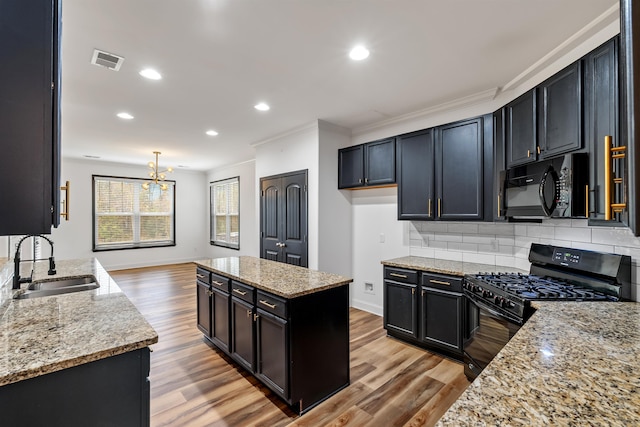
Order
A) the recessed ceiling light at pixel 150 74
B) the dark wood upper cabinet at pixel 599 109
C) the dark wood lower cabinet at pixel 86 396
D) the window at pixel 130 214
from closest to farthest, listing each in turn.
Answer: the dark wood lower cabinet at pixel 86 396 < the dark wood upper cabinet at pixel 599 109 < the recessed ceiling light at pixel 150 74 < the window at pixel 130 214

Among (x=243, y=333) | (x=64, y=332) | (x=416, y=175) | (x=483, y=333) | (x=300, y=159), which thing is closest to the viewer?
(x=64, y=332)

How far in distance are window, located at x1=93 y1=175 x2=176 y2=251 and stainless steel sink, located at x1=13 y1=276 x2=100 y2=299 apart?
5599 mm

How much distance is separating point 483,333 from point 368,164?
239cm

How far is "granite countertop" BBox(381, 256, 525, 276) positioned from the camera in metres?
2.88

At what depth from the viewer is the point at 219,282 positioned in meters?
2.90

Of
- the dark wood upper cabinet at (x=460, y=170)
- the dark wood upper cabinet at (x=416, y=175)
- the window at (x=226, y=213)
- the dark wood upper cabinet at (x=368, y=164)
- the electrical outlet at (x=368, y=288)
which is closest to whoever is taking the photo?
the dark wood upper cabinet at (x=460, y=170)

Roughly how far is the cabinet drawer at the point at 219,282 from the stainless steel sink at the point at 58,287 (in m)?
0.94

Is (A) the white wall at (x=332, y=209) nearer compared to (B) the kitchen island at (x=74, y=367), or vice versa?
(B) the kitchen island at (x=74, y=367)

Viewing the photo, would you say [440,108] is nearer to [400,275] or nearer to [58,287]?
[400,275]

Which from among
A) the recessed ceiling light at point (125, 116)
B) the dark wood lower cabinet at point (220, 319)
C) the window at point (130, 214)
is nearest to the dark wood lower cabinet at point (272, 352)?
the dark wood lower cabinet at point (220, 319)

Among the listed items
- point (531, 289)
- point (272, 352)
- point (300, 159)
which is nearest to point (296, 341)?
point (272, 352)

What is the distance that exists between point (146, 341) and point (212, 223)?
774cm

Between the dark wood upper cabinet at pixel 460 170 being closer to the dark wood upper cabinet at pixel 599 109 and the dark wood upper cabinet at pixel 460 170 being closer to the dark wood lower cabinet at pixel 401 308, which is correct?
the dark wood lower cabinet at pixel 401 308

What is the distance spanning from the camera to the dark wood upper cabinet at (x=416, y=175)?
3371mm
